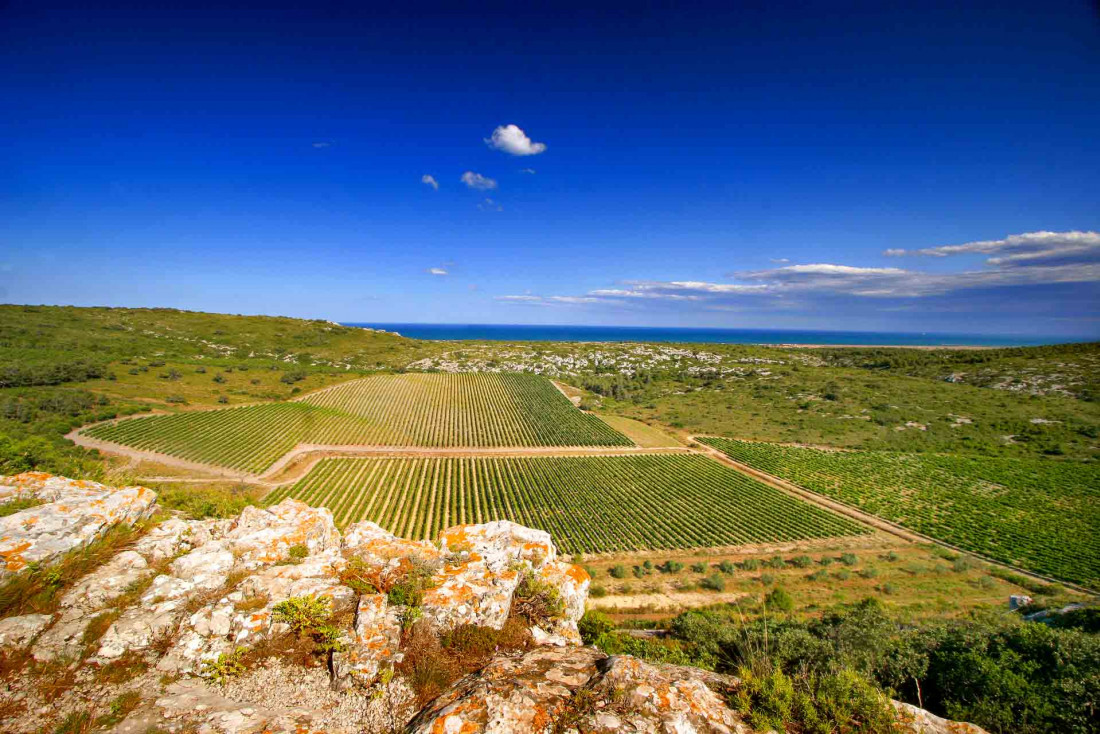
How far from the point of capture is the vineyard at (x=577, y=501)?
121ft

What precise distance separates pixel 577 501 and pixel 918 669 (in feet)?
110

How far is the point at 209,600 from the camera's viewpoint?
6668 millimetres

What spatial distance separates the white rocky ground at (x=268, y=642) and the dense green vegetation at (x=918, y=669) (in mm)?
1037

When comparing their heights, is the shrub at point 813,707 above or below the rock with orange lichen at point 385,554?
below

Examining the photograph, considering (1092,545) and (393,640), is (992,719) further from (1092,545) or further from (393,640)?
(1092,545)

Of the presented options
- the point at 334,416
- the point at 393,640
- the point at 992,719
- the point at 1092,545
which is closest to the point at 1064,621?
the point at 992,719

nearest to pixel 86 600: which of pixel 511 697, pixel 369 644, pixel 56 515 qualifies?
pixel 56 515

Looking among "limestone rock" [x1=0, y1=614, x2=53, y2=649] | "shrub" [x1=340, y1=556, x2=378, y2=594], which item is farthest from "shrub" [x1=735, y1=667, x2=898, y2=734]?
"limestone rock" [x1=0, y1=614, x2=53, y2=649]

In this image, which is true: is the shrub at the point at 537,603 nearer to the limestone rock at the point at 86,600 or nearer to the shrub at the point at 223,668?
the shrub at the point at 223,668

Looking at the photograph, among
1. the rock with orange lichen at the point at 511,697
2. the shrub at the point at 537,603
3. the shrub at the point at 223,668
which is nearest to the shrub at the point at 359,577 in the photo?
the shrub at the point at 223,668

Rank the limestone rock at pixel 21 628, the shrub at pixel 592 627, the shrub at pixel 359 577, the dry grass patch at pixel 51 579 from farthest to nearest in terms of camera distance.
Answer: the shrub at pixel 592 627 → the shrub at pixel 359 577 → the dry grass patch at pixel 51 579 → the limestone rock at pixel 21 628

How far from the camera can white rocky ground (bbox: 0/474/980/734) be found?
16.1 ft

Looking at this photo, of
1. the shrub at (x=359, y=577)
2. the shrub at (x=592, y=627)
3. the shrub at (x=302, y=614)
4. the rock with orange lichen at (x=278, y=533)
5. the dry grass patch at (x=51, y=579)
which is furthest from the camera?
the shrub at (x=592, y=627)

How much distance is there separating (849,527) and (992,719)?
37.4 metres
